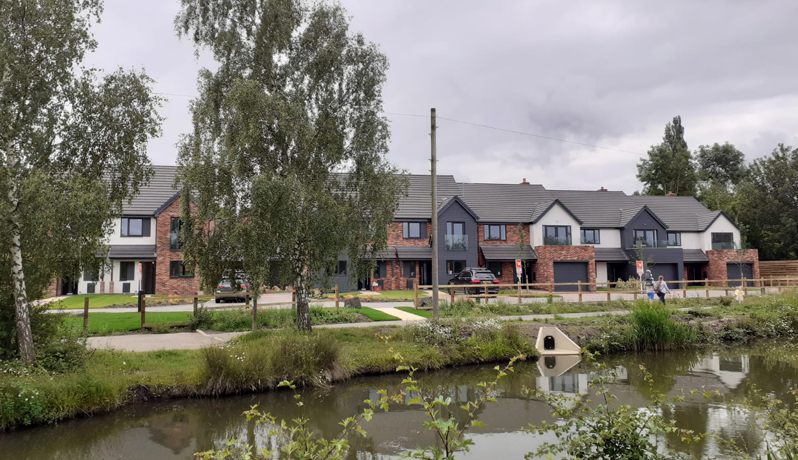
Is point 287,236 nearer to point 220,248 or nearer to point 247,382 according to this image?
point 220,248

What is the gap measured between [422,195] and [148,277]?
21.1 m

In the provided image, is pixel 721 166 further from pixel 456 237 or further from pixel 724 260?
pixel 456 237

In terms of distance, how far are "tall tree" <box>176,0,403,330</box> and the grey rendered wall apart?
2386 centimetres

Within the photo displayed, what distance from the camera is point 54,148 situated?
11.2 m

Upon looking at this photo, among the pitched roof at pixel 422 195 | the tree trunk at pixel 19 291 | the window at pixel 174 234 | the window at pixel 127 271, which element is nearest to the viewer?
the tree trunk at pixel 19 291

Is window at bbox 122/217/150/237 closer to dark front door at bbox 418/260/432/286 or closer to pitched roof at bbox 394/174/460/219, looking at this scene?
pitched roof at bbox 394/174/460/219

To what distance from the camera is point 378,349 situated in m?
14.5

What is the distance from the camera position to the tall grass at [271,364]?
458 inches

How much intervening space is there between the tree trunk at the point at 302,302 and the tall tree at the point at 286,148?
0.03 m

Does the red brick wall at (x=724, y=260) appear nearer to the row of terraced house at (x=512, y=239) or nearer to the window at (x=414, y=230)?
the row of terraced house at (x=512, y=239)

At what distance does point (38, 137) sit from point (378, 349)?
30.8 feet

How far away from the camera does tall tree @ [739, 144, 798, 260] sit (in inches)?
1885

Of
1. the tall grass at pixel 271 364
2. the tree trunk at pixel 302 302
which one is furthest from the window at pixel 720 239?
the tall grass at pixel 271 364

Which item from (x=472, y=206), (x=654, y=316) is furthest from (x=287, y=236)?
(x=472, y=206)
